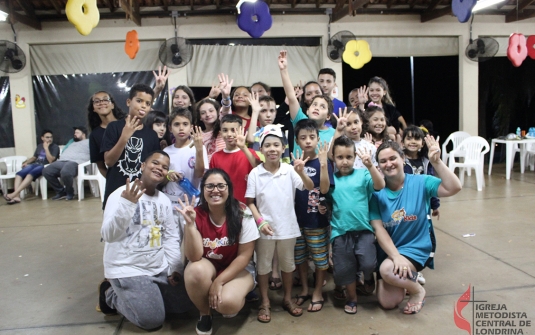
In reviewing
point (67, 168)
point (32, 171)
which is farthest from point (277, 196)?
point (32, 171)

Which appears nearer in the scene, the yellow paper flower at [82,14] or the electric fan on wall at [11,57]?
the yellow paper flower at [82,14]

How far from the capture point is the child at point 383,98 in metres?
3.69

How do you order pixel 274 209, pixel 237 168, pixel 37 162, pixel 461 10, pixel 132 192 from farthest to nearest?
pixel 37 162, pixel 461 10, pixel 237 168, pixel 274 209, pixel 132 192

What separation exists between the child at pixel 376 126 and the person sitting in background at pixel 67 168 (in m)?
5.22

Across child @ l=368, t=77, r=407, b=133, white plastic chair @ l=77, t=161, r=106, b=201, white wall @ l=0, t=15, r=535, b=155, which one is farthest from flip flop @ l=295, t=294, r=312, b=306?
white wall @ l=0, t=15, r=535, b=155

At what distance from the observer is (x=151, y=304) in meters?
2.30

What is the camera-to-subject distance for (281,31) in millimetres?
7785

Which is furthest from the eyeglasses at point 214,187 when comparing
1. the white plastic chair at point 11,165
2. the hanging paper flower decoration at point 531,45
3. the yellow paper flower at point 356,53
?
the hanging paper flower decoration at point 531,45

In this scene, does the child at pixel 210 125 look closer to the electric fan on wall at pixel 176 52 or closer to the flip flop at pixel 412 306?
the flip flop at pixel 412 306

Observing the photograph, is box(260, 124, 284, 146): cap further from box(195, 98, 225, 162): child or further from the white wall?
the white wall

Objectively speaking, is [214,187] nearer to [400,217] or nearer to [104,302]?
[104,302]

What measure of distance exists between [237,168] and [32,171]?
5.51 m

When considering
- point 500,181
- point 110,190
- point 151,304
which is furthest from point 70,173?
point 500,181

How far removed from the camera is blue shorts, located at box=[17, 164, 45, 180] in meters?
6.77
